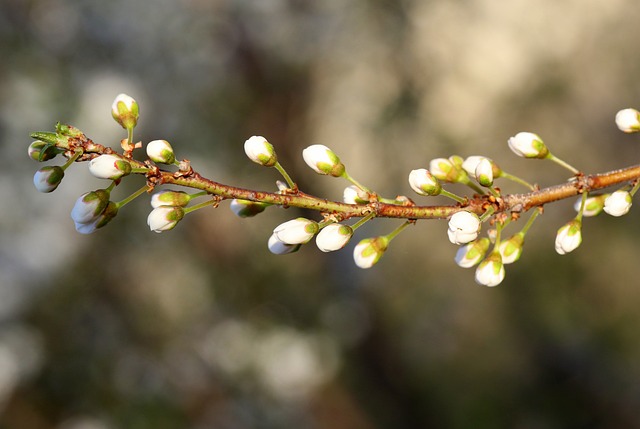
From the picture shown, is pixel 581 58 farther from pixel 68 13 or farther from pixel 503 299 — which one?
pixel 68 13

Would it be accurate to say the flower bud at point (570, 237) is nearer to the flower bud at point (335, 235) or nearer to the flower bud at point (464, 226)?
the flower bud at point (464, 226)

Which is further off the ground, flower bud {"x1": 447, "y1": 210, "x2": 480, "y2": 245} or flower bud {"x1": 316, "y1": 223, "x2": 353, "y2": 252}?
flower bud {"x1": 447, "y1": 210, "x2": 480, "y2": 245}

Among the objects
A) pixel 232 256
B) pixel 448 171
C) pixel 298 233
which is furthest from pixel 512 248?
pixel 232 256

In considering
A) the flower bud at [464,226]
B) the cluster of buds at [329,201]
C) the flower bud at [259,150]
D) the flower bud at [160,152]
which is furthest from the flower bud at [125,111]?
the flower bud at [464,226]

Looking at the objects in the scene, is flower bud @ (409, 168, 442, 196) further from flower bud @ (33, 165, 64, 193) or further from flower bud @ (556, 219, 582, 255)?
flower bud @ (33, 165, 64, 193)

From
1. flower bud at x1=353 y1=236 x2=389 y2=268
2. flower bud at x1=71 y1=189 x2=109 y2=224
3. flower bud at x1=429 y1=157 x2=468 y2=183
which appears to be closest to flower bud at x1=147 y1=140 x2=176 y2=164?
flower bud at x1=71 y1=189 x2=109 y2=224

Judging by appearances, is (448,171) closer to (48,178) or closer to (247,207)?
(247,207)

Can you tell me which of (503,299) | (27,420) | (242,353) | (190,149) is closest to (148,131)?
(190,149)
